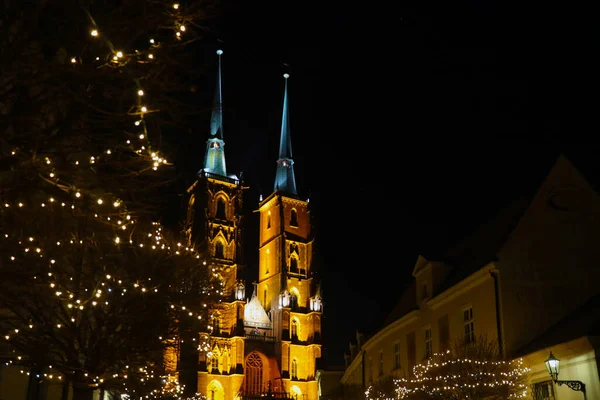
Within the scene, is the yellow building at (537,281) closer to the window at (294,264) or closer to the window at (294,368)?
the window at (294,368)

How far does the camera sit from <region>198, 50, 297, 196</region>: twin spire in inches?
3332

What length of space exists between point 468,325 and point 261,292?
61525 millimetres

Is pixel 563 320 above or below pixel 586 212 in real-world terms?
below

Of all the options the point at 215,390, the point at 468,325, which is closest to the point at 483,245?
the point at 468,325

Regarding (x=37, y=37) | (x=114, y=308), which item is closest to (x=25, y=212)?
(x=37, y=37)

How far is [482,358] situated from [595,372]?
3.46 metres

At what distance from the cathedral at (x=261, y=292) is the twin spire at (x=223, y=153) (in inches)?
5.1

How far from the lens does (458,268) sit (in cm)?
2756

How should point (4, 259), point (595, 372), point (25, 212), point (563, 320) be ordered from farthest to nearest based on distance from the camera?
point (563, 320) < point (595, 372) < point (4, 259) < point (25, 212)

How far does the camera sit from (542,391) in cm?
1981

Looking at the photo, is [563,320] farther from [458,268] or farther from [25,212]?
[25,212]

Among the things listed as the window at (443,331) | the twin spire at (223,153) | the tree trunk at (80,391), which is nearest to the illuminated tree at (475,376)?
the window at (443,331)

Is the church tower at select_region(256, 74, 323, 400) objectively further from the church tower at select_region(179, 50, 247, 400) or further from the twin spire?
the church tower at select_region(179, 50, 247, 400)

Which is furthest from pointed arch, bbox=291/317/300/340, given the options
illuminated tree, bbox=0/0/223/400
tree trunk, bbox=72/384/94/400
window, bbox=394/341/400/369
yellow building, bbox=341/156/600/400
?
illuminated tree, bbox=0/0/223/400
